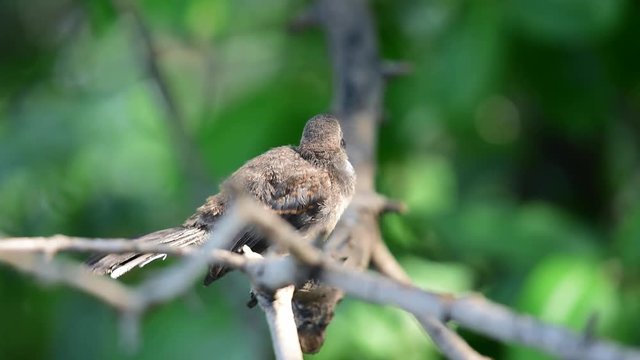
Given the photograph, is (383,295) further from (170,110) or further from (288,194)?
(170,110)

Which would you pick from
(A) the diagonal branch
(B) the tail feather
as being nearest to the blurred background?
(A) the diagonal branch

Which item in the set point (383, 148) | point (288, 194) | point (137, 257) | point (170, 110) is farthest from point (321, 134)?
point (383, 148)

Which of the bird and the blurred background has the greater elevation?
the blurred background

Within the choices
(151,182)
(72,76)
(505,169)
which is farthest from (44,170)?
(505,169)

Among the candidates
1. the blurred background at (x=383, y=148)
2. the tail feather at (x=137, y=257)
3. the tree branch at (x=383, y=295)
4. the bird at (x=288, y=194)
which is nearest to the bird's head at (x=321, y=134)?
the bird at (x=288, y=194)

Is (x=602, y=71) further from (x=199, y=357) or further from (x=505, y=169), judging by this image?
(x=199, y=357)

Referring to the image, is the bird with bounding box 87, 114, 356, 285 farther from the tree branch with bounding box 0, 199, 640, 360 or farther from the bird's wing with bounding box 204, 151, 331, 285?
the tree branch with bounding box 0, 199, 640, 360
